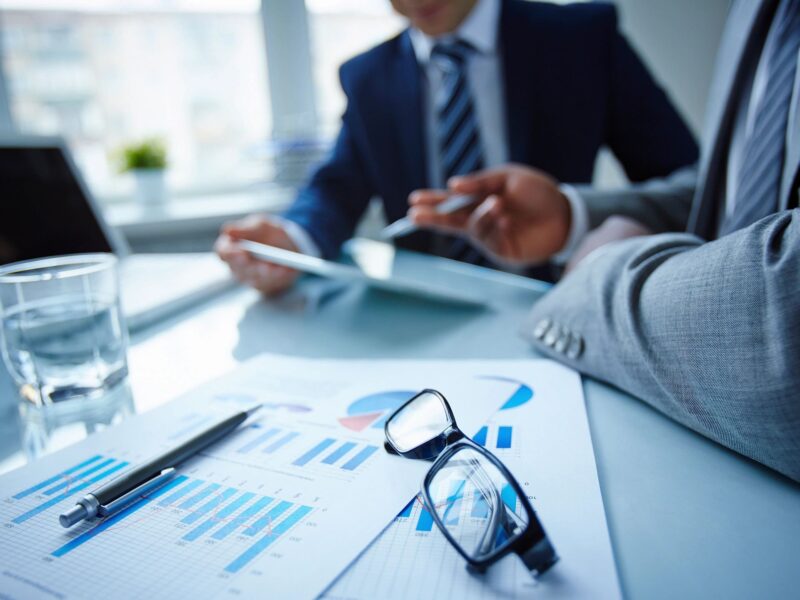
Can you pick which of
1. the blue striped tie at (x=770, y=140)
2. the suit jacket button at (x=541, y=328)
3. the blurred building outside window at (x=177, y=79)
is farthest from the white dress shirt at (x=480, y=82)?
the suit jacket button at (x=541, y=328)

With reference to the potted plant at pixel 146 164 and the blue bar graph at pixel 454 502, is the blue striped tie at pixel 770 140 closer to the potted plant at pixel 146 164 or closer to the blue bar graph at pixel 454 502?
the blue bar graph at pixel 454 502

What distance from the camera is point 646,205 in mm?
798

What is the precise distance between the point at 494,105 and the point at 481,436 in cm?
99

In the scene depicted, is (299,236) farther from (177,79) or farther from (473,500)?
(177,79)

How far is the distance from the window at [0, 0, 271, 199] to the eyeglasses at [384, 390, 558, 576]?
4.15 ft

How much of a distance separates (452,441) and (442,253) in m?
0.96

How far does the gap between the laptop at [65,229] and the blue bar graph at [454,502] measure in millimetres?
524

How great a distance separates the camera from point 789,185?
0.44m

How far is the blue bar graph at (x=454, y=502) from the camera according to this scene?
266 millimetres

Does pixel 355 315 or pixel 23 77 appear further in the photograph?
pixel 23 77

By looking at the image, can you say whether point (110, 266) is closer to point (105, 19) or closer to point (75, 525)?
point (75, 525)

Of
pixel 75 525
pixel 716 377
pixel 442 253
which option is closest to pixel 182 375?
pixel 75 525

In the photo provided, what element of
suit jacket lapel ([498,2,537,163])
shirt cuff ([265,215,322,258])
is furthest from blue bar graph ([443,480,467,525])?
suit jacket lapel ([498,2,537,163])

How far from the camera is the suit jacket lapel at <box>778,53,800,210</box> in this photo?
44 centimetres
